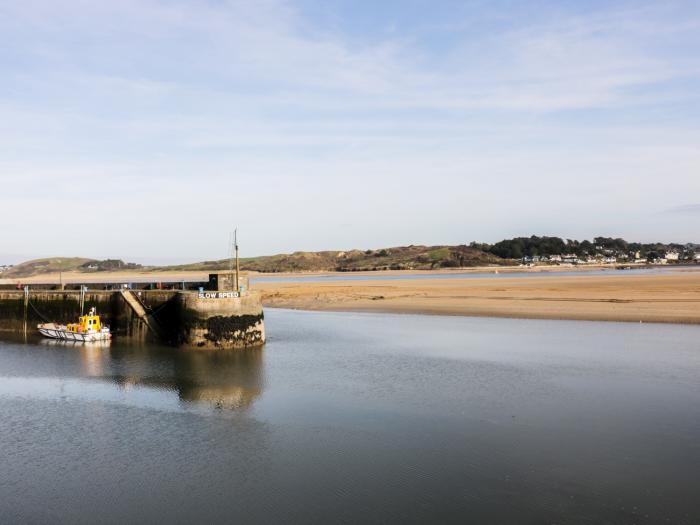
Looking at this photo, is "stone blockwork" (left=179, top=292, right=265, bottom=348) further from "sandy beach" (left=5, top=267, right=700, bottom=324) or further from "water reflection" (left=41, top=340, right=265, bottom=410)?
"sandy beach" (left=5, top=267, right=700, bottom=324)

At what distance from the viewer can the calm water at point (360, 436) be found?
1413 cm

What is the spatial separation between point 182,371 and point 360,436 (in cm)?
1472

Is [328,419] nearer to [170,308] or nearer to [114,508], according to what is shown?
[114,508]

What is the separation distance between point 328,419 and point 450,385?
281 inches

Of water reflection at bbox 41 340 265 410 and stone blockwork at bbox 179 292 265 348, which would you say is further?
stone blockwork at bbox 179 292 265 348

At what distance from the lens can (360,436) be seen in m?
19.1

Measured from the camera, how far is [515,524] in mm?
12852

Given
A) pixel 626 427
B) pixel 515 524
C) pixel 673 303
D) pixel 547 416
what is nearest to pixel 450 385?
pixel 547 416

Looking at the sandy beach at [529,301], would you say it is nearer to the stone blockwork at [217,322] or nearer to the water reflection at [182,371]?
the stone blockwork at [217,322]

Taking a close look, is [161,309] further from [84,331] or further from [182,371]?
[182,371]

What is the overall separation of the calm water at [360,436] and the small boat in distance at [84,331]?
6948 mm

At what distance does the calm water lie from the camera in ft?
46.4

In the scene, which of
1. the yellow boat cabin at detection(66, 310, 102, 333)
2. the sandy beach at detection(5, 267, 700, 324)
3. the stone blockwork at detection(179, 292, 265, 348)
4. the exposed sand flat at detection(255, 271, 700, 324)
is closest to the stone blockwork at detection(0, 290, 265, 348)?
the stone blockwork at detection(179, 292, 265, 348)

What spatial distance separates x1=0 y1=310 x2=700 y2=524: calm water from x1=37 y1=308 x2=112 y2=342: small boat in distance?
6.95m
